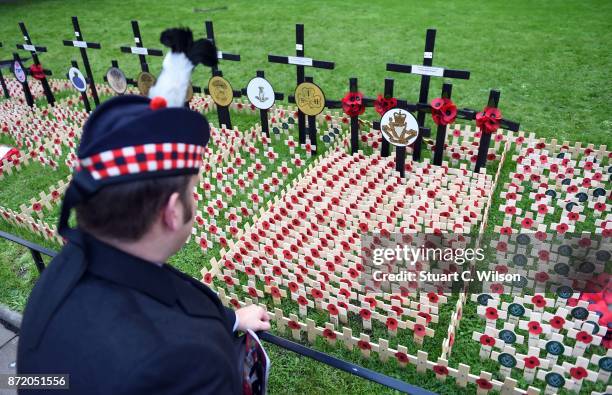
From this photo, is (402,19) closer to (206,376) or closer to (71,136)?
(71,136)

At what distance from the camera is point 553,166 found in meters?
5.80

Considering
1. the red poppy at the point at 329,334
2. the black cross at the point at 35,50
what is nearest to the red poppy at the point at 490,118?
the red poppy at the point at 329,334

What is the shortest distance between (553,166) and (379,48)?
7482mm

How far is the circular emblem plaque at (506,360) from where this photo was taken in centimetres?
353

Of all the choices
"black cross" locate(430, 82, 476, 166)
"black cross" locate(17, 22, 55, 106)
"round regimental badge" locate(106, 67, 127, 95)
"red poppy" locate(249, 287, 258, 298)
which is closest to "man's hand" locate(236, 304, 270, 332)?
"red poppy" locate(249, 287, 258, 298)

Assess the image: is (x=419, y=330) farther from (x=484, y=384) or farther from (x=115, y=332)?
(x=115, y=332)

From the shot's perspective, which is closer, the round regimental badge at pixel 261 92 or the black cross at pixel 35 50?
the round regimental badge at pixel 261 92

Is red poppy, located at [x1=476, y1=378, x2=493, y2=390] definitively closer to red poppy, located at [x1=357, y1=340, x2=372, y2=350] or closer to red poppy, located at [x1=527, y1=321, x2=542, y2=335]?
red poppy, located at [x1=527, y1=321, x2=542, y2=335]

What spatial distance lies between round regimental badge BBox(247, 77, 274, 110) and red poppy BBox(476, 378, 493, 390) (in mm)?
4798

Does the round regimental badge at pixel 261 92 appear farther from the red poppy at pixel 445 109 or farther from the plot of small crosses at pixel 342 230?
the red poppy at pixel 445 109

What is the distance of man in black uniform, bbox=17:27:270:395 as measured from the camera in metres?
1.33

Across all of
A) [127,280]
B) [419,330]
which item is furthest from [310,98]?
[127,280]

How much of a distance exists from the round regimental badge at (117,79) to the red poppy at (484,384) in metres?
7.26

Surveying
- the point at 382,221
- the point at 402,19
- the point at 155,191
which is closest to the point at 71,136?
the point at 382,221
